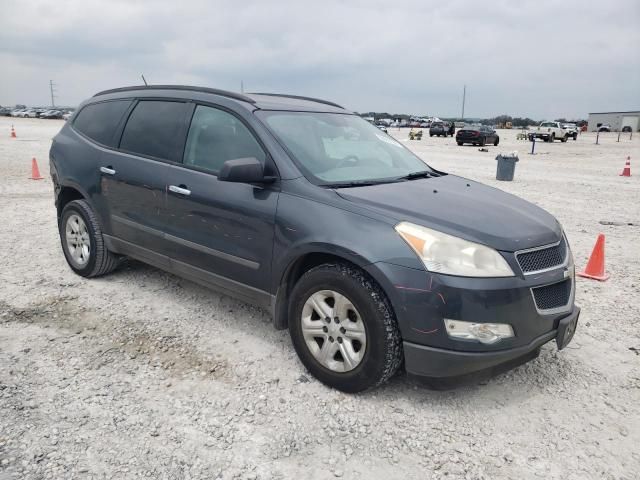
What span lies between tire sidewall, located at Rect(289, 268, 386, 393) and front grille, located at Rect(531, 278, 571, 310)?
90 centimetres

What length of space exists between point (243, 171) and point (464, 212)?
1389 mm

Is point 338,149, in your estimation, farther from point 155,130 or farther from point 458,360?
point 458,360

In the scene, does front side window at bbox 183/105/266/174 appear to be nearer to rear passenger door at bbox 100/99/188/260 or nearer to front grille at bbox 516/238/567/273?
rear passenger door at bbox 100/99/188/260

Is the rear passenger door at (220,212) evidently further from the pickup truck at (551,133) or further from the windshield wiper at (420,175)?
the pickup truck at (551,133)

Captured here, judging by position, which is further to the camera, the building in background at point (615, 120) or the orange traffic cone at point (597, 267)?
the building in background at point (615, 120)

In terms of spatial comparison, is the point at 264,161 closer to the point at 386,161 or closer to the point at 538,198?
the point at 386,161

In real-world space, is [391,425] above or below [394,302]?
below

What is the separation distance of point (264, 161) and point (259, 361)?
1375 millimetres

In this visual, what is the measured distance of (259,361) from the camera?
350 cm

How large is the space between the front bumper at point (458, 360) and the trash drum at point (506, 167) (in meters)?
11.9

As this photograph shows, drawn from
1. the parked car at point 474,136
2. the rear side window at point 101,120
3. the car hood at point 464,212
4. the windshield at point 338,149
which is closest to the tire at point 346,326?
the car hood at point 464,212

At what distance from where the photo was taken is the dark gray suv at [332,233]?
2738 mm

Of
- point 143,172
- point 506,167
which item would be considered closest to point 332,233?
point 143,172

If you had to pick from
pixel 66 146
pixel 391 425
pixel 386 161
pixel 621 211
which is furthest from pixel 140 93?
pixel 621 211
